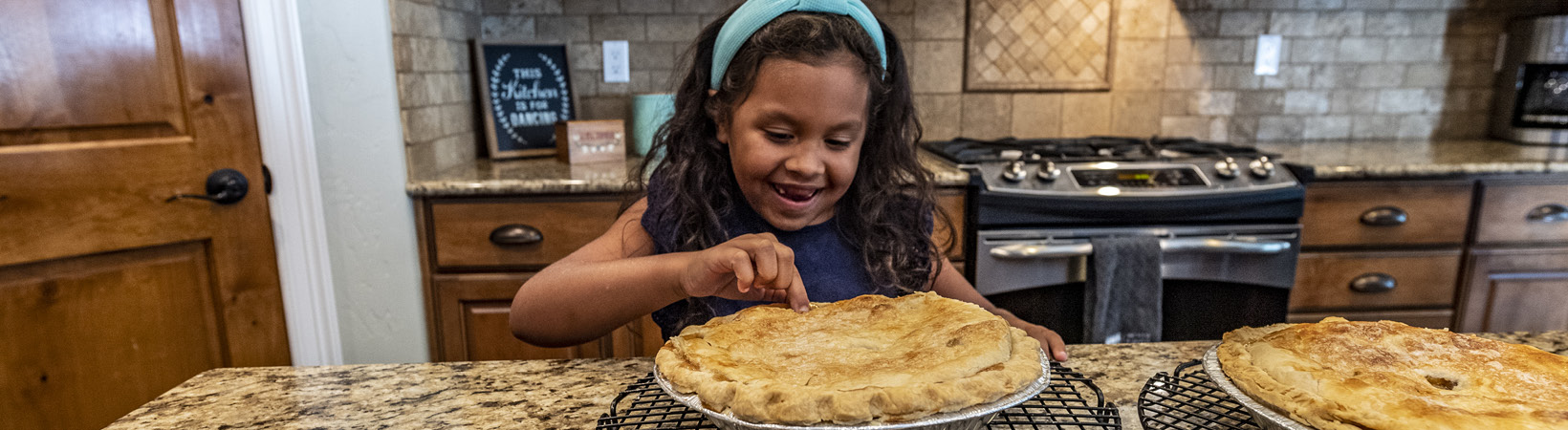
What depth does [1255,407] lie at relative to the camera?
606mm

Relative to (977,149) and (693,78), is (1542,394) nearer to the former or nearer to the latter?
(693,78)

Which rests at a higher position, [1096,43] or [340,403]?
[1096,43]

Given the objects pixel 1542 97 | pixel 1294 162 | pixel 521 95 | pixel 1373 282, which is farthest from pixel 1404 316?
pixel 521 95

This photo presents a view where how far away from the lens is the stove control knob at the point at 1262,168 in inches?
81.1

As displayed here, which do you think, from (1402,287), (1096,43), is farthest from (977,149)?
(1402,287)

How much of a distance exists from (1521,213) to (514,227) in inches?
109

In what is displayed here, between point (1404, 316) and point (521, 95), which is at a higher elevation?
point (521, 95)

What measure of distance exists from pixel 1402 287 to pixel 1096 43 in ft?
3.77

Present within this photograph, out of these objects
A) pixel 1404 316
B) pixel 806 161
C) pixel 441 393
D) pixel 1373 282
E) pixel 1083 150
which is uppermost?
pixel 806 161

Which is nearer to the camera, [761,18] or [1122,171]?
[761,18]

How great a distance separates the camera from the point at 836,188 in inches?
42.4

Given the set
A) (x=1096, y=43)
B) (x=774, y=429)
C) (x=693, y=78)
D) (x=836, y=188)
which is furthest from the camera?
(x=1096, y=43)

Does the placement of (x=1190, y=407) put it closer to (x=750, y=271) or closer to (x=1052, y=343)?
(x=1052, y=343)

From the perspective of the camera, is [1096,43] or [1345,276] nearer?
[1345,276]
